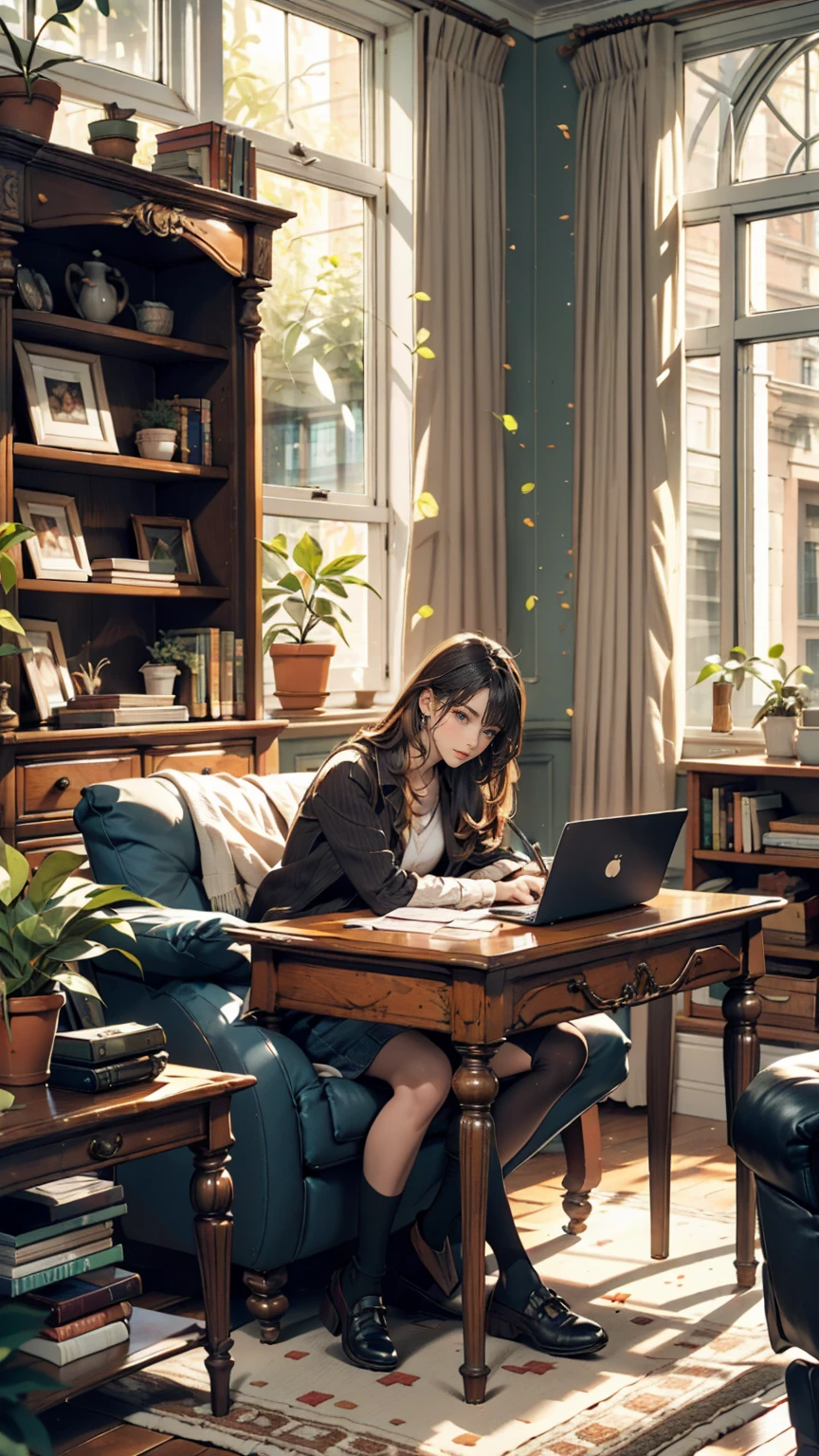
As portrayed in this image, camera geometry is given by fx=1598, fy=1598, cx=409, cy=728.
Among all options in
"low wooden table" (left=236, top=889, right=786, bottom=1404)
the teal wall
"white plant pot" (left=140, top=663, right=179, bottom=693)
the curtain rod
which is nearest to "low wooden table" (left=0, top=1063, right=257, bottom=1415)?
"low wooden table" (left=236, top=889, right=786, bottom=1404)

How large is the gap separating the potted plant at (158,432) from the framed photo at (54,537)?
0.72ft

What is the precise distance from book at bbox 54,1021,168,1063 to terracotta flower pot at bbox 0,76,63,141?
1.81 meters

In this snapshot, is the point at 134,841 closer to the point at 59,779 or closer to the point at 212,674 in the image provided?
the point at 59,779

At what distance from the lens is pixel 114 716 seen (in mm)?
3428

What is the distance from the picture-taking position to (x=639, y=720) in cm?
467

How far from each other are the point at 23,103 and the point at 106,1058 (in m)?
1.93

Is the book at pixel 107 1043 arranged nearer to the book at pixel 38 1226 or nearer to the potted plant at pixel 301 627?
the book at pixel 38 1226

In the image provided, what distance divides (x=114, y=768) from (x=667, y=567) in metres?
1.95

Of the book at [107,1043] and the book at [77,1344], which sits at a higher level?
the book at [107,1043]

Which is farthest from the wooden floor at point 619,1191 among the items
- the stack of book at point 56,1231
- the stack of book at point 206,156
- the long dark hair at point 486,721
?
the stack of book at point 206,156

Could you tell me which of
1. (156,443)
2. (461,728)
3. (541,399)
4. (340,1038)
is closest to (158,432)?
(156,443)

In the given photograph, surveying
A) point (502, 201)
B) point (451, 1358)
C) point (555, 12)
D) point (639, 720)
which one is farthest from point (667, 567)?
point (451, 1358)

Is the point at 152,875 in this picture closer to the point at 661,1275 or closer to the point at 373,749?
the point at 373,749

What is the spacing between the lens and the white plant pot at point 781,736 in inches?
171
